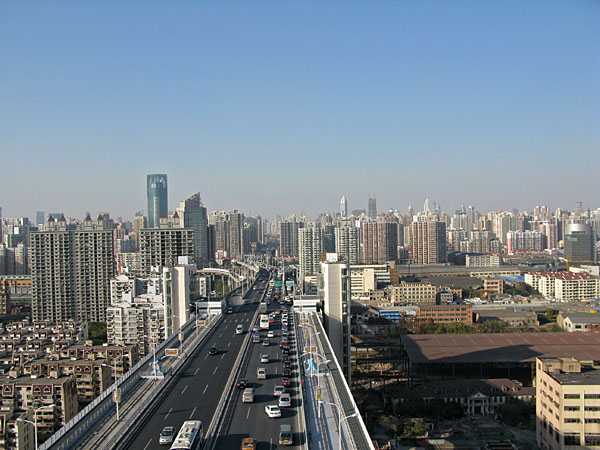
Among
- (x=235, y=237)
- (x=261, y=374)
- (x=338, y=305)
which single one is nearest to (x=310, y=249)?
(x=235, y=237)

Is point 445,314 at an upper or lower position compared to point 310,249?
lower

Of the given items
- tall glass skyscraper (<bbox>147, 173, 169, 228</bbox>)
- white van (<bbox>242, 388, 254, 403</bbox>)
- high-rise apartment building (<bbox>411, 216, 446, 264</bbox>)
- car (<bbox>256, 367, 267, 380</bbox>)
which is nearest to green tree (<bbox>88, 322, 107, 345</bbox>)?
car (<bbox>256, 367, 267, 380</bbox>)

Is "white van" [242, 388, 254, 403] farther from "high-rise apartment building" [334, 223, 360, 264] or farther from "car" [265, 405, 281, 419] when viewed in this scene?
"high-rise apartment building" [334, 223, 360, 264]

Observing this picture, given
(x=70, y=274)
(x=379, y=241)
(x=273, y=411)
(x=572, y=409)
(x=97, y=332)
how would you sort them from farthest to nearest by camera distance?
1. (x=379, y=241)
2. (x=70, y=274)
3. (x=97, y=332)
4. (x=572, y=409)
5. (x=273, y=411)

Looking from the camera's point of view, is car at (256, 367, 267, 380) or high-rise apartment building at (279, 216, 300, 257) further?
high-rise apartment building at (279, 216, 300, 257)

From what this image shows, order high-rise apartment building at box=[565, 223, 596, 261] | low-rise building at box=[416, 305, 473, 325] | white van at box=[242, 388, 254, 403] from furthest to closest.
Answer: high-rise apartment building at box=[565, 223, 596, 261]
low-rise building at box=[416, 305, 473, 325]
white van at box=[242, 388, 254, 403]

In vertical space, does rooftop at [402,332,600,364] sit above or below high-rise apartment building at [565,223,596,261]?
below

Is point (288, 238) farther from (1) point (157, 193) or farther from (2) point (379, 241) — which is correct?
(1) point (157, 193)
